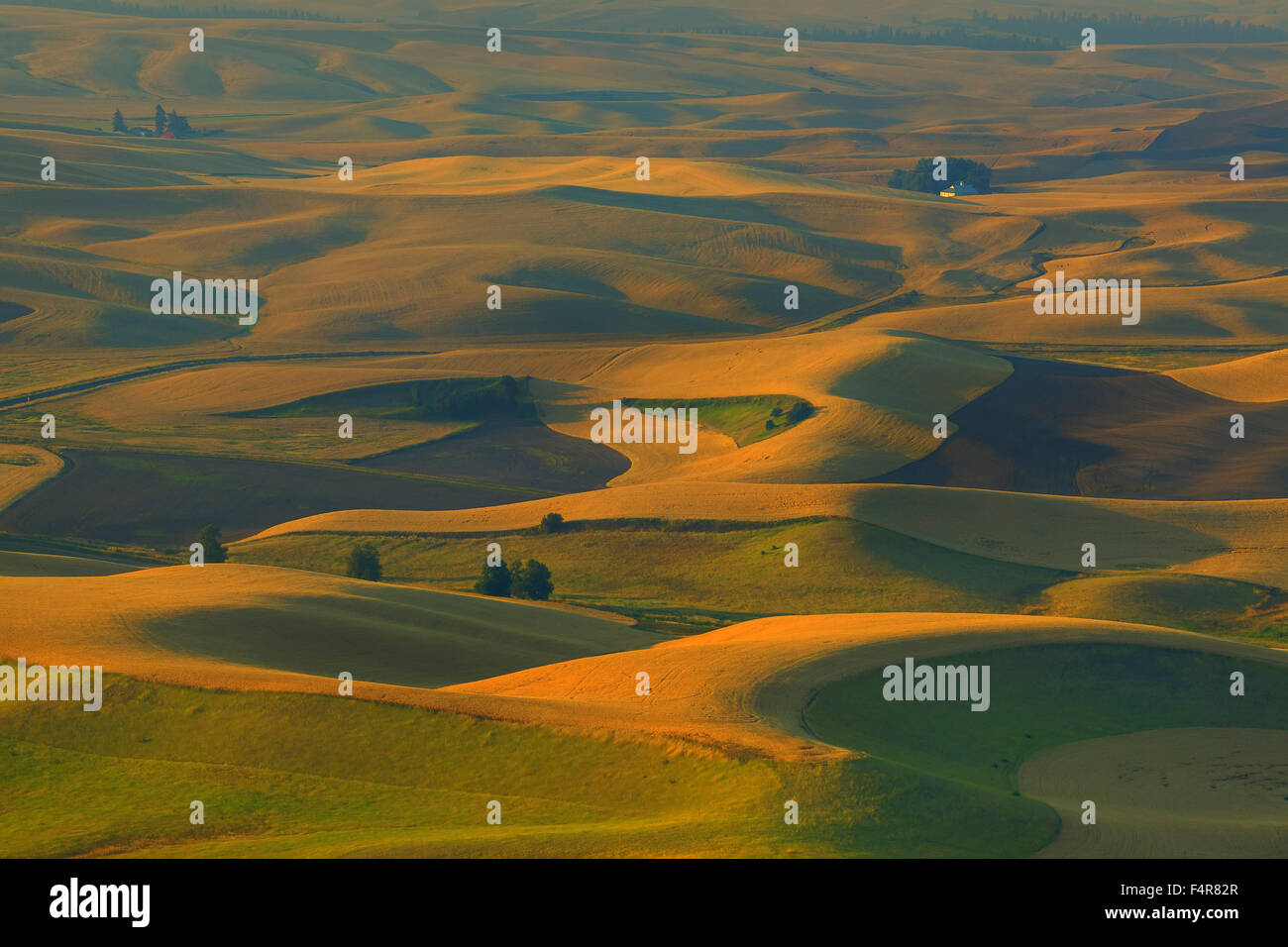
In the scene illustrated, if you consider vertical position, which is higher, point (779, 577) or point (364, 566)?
point (364, 566)

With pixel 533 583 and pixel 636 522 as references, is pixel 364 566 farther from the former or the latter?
pixel 636 522

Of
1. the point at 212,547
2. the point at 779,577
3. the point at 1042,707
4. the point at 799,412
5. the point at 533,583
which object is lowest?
the point at 1042,707

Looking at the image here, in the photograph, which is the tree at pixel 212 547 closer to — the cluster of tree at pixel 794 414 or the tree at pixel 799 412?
the cluster of tree at pixel 794 414

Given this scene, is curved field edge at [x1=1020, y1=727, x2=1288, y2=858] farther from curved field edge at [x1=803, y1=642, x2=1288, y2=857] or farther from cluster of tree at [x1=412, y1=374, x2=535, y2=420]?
cluster of tree at [x1=412, y1=374, x2=535, y2=420]

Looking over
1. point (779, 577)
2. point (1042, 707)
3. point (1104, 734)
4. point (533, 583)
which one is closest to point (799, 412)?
point (779, 577)

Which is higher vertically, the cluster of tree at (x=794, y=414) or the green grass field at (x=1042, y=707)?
the cluster of tree at (x=794, y=414)

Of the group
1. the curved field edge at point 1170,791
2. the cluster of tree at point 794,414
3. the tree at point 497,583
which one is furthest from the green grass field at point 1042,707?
the cluster of tree at point 794,414

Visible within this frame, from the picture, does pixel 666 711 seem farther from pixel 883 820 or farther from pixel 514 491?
pixel 514 491
